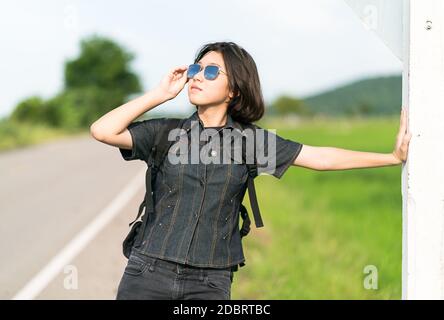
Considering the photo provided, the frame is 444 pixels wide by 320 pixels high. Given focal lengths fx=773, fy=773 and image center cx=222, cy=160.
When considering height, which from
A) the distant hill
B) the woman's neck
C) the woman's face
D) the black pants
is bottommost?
the black pants

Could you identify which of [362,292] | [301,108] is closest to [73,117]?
[362,292]

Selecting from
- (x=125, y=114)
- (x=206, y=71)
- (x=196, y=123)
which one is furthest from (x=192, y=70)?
(x=125, y=114)

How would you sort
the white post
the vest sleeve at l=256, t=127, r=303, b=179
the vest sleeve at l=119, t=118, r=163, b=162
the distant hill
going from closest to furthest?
the white post, the vest sleeve at l=119, t=118, r=163, b=162, the vest sleeve at l=256, t=127, r=303, b=179, the distant hill

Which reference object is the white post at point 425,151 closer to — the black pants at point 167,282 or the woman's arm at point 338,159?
the woman's arm at point 338,159

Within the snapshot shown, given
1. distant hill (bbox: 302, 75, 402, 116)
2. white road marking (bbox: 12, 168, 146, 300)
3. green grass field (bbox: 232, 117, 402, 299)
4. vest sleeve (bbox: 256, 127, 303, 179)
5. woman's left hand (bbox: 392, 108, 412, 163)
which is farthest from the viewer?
distant hill (bbox: 302, 75, 402, 116)

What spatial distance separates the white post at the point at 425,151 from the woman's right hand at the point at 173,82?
950 mm

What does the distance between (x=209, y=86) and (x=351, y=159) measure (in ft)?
2.30

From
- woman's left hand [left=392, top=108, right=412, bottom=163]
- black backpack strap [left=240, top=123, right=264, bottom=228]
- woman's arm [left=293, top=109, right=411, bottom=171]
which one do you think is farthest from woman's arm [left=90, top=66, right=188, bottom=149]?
woman's left hand [left=392, top=108, right=412, bottom=163]

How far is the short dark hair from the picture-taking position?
3.46 m

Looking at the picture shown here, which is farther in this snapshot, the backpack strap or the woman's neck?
the woman's neck

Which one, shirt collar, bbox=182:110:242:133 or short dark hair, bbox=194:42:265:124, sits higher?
short dark hair, bbox=194:42:265:124

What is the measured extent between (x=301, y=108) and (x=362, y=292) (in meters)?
137

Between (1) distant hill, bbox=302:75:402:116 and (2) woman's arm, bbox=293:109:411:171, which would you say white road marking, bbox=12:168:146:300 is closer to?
Result: (2) woman's arm, bbox=293:109:411:171

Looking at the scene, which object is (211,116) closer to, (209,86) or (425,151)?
(209,86)
